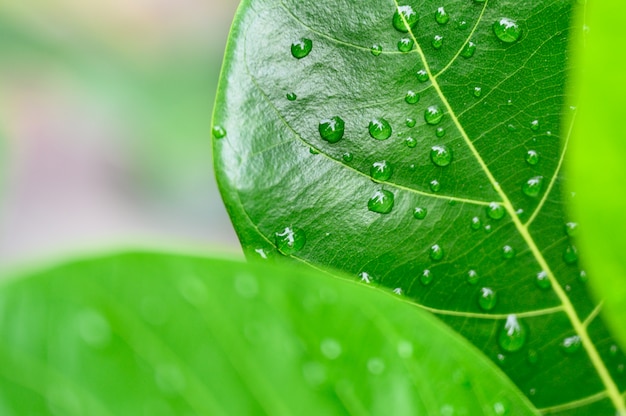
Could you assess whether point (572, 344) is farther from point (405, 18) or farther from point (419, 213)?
point (405, 18)

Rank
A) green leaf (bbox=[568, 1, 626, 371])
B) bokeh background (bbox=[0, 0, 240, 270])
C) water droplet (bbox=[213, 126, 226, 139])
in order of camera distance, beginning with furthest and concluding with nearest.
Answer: bokeh background (bbox=[0, 0, 240, 270]) → water droplet (bbox=[213, 126, 226, 139]) → green leaf (bbox=[568, 1, 626, 371])

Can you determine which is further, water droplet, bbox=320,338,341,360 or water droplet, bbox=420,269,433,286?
water droplet, bbox=420,269,433,286

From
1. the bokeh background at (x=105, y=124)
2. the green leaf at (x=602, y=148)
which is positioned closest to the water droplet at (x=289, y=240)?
the green leaf at (x=602, y=148)

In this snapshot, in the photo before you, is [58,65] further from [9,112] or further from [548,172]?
[548,172]

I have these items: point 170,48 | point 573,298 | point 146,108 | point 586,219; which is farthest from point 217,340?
point 170,48

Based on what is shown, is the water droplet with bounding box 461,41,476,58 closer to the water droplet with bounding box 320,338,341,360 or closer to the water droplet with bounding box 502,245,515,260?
the water droplet with bounding box 502,245,515,260

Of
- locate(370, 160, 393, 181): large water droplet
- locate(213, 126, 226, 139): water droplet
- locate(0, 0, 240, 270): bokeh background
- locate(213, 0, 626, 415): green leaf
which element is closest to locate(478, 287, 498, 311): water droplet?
locate(213, 0, 626, 415): green leaf

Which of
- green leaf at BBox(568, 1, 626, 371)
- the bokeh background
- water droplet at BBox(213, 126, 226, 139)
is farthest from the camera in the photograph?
the bokeh background
